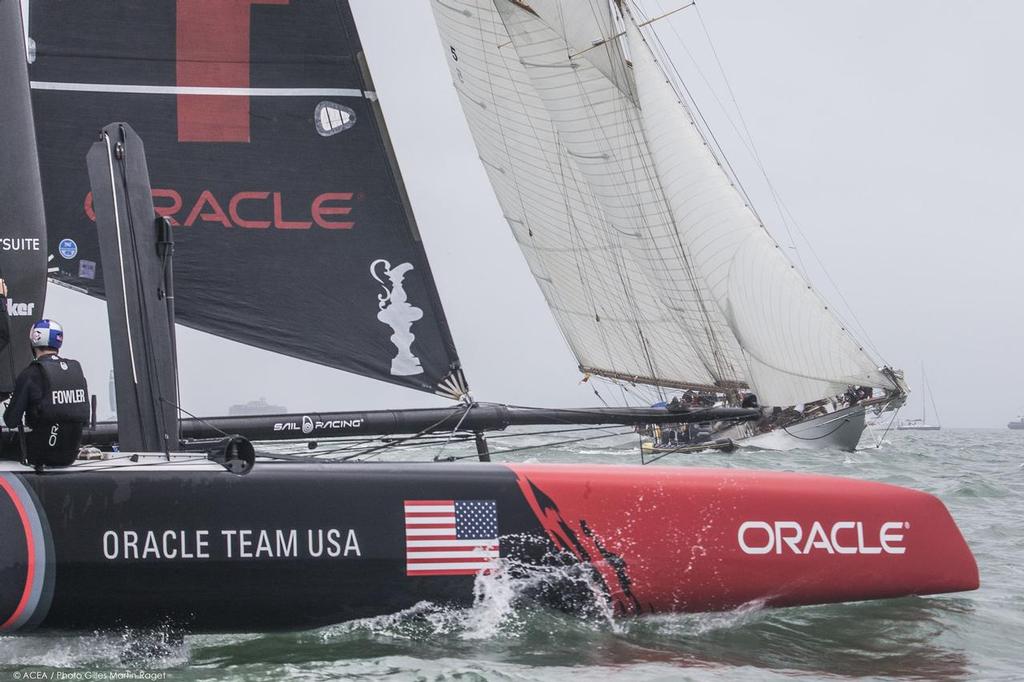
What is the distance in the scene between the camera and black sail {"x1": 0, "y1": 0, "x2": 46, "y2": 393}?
576cm

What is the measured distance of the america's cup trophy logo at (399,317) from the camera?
21.4ft

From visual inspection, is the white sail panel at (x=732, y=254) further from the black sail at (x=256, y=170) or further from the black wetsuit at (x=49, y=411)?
the black wetsuit at (x=49, y=411)

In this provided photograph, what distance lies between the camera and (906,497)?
17.6 ft

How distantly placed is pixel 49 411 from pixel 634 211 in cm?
1609

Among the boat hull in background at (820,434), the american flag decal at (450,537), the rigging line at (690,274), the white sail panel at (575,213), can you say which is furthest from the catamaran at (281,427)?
the boat hull in background at (820,434)

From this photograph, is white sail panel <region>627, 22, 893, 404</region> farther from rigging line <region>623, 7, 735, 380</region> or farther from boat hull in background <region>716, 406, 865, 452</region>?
boat hull in background <region>716, 406, 865, 452</region>

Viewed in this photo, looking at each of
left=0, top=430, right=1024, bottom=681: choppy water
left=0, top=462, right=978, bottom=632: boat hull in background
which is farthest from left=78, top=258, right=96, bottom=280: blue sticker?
left=0, top=430, right=1024, bottom=681: choppy water

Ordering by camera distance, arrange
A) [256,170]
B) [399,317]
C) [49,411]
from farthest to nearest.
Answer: [256,170] < [399,317] < [49,411]

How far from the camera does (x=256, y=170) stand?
6.80m

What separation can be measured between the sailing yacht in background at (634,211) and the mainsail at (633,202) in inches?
1.0

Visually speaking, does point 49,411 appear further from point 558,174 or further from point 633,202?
point 558,174

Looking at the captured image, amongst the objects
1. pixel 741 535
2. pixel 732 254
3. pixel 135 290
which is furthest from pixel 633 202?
pixel 741 535

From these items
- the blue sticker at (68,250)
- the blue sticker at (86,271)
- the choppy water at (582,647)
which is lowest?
the choppy water at (582,647)

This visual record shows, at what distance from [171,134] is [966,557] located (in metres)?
4.74
